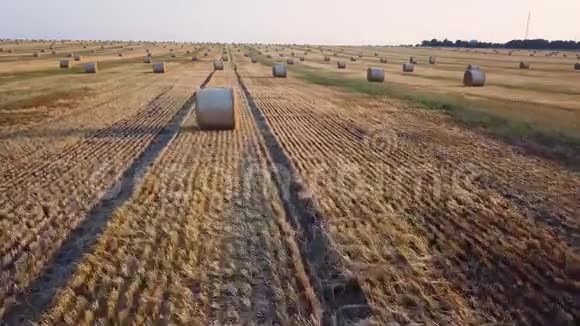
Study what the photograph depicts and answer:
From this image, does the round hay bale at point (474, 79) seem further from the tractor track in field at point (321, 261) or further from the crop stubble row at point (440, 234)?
the tractor track in field at point (321, 261)

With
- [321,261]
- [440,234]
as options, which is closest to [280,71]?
[440,234]

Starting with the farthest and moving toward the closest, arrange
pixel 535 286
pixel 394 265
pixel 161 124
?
pixel 161 124, pixel 394 265, pixel 535 286

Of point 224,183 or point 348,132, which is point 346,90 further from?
point 224,183

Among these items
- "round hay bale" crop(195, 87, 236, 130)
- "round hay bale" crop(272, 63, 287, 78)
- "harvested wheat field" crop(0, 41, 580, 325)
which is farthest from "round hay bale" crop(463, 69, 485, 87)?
"round hay bale" crop(195, 87, 236, 130)

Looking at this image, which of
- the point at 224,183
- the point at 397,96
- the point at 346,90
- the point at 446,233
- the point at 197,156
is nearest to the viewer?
the point at 446,233

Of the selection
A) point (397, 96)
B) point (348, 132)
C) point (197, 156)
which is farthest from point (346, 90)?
point (197, 156)

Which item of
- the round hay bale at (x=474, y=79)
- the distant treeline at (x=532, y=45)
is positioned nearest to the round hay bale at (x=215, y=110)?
the round hay bale at (x=474, y=79)

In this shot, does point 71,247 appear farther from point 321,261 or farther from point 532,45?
point 532,45
